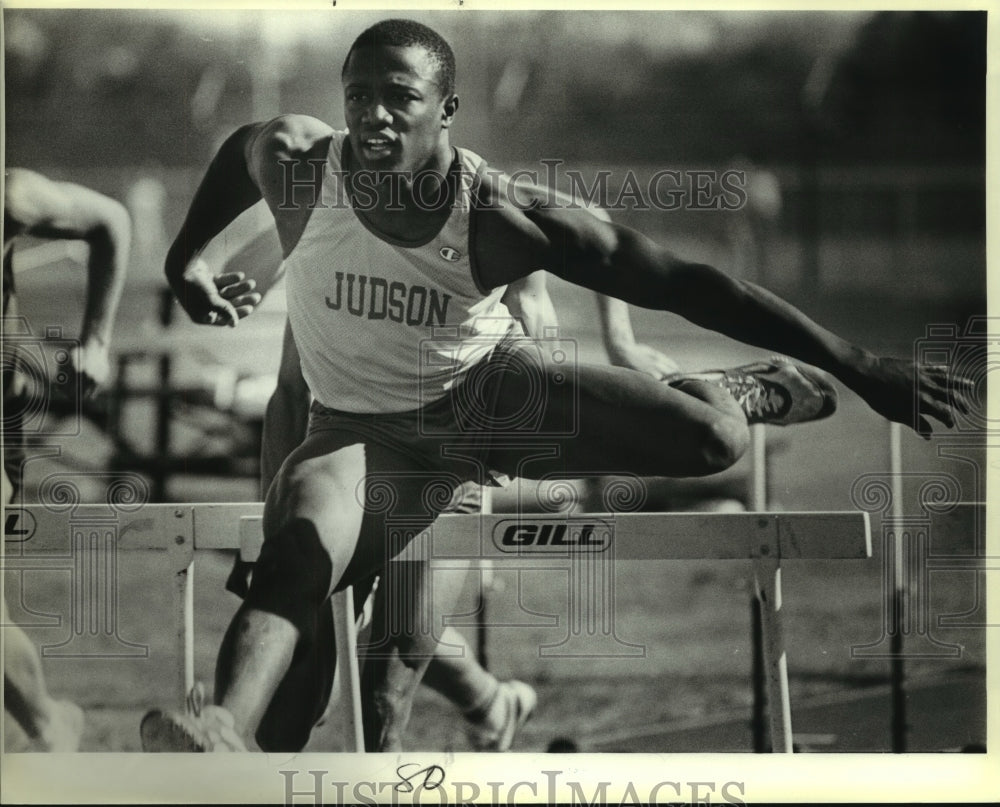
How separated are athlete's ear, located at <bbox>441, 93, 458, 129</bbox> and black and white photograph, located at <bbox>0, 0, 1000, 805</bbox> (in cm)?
1

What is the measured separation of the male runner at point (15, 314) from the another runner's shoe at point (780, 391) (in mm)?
1886

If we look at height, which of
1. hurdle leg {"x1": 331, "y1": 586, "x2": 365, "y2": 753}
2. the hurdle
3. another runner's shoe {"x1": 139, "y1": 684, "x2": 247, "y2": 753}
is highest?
the hurdle

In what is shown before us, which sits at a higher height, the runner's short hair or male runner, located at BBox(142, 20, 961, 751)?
the runner's short hair

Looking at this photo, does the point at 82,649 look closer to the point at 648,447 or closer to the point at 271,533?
the point at 271,533

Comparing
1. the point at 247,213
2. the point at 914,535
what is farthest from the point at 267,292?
the point at 914,535

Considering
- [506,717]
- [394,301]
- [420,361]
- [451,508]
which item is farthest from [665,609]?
[394,301]

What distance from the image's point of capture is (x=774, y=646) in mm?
3395

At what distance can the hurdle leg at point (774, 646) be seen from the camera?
3.40 metres

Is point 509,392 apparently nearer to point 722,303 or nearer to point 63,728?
point 722,303

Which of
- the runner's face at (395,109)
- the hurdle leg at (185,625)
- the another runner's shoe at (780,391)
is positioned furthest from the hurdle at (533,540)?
the runner's face at (395,109)

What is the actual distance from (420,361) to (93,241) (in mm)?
1081

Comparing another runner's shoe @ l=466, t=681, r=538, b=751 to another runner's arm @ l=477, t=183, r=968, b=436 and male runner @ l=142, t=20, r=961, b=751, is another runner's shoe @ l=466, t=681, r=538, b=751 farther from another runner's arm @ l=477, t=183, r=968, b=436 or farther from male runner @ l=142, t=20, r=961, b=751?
another runner's arm @ l=477, t=183, r=968, b=436

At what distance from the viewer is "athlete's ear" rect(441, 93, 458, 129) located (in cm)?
A: 346

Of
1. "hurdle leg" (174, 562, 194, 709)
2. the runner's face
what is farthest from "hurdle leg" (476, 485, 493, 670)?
the runner's face
